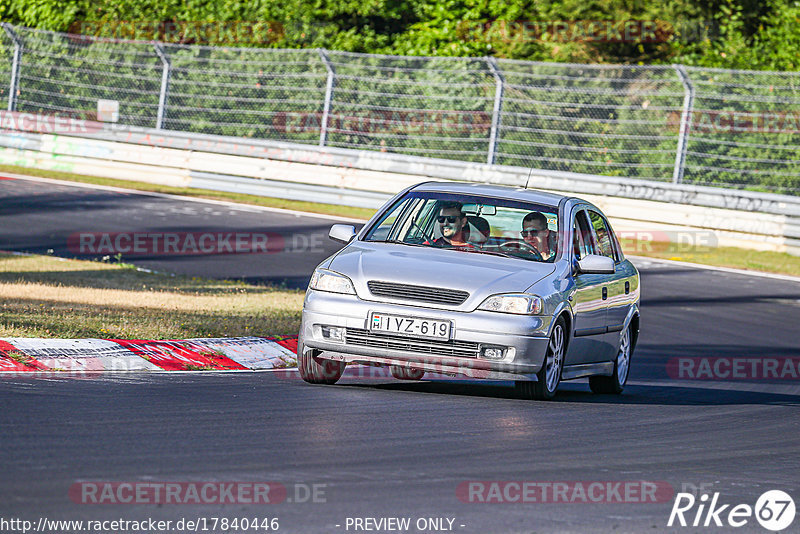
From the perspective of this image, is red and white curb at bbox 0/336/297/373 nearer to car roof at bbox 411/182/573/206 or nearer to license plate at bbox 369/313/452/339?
car roof at bbox 411/182/573/206

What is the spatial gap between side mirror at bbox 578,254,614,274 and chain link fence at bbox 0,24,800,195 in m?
14.0

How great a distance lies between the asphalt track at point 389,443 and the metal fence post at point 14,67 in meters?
19.7

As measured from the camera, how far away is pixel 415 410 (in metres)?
8.55

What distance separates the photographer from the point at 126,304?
43.0 feet

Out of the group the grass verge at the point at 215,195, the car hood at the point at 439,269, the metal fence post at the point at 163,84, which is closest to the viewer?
the car hood at the point at 439,269

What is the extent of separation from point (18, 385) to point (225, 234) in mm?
12690

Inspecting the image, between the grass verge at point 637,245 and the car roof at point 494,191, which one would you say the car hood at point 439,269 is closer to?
the car roof at point 494,191

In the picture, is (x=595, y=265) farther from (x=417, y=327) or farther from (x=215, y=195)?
(x=215, y=195)

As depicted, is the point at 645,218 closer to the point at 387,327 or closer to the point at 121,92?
the point at 121,92
